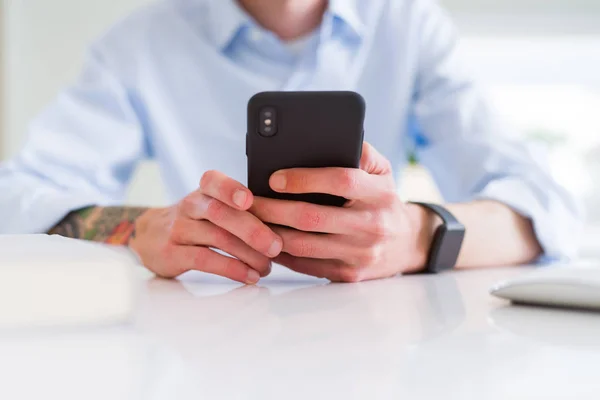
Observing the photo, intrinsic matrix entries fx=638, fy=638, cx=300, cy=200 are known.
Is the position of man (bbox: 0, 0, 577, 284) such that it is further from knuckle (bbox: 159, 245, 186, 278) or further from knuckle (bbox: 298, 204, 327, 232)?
knuckle (bbox: 298, 204, 327, 232)

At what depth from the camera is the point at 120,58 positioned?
127 centimetres

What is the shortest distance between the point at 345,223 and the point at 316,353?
0.30 m

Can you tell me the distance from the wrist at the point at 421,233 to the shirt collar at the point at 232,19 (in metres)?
0.56

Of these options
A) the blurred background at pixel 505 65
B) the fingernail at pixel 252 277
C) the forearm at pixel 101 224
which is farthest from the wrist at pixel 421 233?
the blurred background at pixel 505 65

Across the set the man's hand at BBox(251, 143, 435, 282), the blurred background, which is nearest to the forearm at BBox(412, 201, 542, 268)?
the man's hand at BBox(251, 143, 435, 282)

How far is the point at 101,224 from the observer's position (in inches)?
34.6

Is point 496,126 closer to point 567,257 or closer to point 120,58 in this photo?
point 567,257

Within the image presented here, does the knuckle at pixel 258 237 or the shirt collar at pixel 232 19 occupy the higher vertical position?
the shirt collar at pixel 232 19

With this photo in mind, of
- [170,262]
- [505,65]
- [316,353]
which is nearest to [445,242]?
[170,262]

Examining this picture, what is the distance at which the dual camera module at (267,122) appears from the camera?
2.13ft

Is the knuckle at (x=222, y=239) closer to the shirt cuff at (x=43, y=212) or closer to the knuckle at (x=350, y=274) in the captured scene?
the knuckle at (x=350, y=274)

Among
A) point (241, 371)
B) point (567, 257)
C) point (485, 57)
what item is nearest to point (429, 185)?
point (485, 57)

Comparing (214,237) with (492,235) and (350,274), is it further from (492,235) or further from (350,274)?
(492,235)

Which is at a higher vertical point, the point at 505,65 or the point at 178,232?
the point at 505,65
